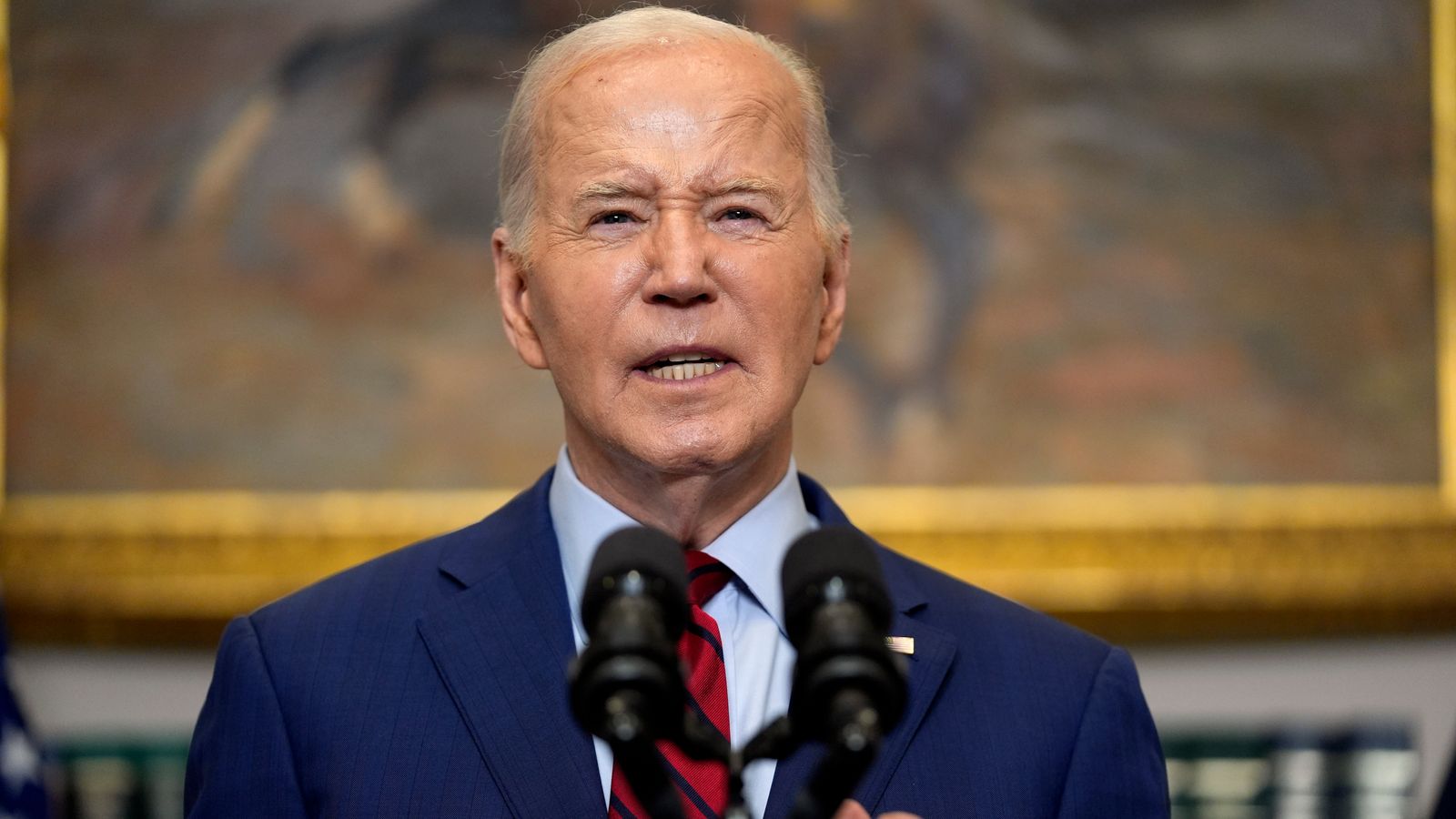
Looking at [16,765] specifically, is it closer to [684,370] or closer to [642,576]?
[684,370]

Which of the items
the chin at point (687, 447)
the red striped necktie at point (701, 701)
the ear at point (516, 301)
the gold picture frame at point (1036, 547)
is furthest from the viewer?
Answer: the gold picture frame at point (1036, 547)

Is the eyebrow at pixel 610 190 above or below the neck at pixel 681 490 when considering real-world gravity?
A: above

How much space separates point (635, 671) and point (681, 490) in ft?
3.30

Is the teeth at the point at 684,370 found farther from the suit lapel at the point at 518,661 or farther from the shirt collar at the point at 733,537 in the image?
the suit lapel at the point at 518,661

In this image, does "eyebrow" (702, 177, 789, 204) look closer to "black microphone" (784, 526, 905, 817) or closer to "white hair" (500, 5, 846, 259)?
"white hair" (500, 5, 846, 259)

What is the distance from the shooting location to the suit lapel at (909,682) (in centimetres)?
206

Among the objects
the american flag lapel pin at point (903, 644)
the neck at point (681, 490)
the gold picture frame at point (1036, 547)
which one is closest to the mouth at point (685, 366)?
the neck at point (681, 490)

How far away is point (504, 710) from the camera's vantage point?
211cm

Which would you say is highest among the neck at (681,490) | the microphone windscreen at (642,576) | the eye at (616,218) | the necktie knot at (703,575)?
the eye at (616,218)

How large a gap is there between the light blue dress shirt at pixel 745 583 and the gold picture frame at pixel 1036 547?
85.7 inches

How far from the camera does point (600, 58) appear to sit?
227 cm

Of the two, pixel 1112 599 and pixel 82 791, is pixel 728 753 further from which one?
pixel 82 791

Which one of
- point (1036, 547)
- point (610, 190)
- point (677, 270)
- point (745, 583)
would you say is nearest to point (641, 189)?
point (610, 190)

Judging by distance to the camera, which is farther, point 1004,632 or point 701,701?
point 1004,632
